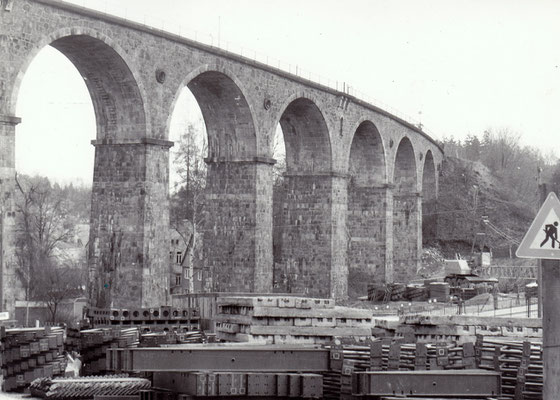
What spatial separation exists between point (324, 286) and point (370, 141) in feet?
29.3

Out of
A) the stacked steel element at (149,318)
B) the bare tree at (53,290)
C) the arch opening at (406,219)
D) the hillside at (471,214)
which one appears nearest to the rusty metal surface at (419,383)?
the stacked steel element at (149,318)

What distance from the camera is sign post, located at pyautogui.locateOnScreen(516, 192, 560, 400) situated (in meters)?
7.62

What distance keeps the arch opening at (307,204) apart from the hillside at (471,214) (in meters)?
21.4

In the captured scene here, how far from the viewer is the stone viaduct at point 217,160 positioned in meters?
23.0

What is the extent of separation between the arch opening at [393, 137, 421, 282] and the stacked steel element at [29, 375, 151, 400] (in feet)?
118

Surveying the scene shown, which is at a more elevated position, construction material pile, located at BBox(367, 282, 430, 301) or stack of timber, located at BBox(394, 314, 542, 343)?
construction material pile, located at BBox(367, 282, 430, 301)

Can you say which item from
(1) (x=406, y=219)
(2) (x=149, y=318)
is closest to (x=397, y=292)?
(1) (x=406, y=219)

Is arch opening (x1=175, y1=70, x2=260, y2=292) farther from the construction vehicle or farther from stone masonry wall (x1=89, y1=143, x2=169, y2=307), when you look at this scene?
the construction vehicle

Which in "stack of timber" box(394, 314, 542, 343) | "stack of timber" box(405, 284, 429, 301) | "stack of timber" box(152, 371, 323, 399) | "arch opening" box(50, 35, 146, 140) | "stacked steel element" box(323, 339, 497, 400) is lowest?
"stack of timber" box(152, 371, 323, 399)

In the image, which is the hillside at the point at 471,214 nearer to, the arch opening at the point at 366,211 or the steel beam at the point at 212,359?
the arch opening at the point at 366,211

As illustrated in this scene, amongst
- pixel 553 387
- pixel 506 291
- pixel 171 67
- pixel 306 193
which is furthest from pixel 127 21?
pixel 506 291

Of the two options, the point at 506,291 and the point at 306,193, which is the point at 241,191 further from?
the point at 506,291

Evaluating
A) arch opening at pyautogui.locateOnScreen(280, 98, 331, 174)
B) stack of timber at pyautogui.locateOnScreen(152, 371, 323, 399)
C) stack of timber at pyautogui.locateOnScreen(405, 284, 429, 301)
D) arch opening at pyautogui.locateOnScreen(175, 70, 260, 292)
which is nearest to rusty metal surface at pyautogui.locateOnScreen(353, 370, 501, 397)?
stack of timber at pyautogui.locateOnScreen(152, 371, 323, 399)

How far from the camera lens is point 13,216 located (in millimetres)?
21297
